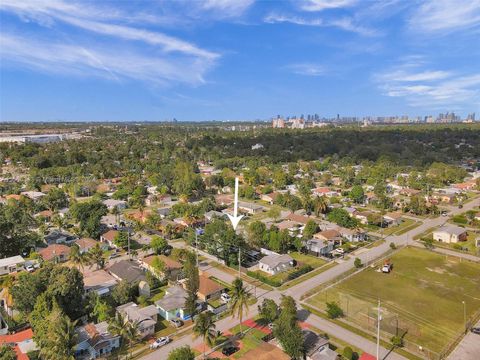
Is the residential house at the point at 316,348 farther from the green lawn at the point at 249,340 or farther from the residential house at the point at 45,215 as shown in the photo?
the residential house at the point at 45,215

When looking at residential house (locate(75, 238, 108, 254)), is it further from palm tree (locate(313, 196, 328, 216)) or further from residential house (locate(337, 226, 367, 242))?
palm tree (locate(313, 196, 328, 216))

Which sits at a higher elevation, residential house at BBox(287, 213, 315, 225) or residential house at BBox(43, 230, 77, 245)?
residential house at BBox(287, 213, 315, 225)

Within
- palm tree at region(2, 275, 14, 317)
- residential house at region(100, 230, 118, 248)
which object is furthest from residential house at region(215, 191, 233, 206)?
palm tree at region(2, 275, 14, 317)

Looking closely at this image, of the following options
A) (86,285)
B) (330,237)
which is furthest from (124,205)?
(330,237)

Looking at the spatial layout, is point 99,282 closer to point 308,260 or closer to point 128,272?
point 128,272

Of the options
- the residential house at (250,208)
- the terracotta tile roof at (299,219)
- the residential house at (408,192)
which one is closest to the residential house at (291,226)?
the terracotta tile roof at (299,219)
